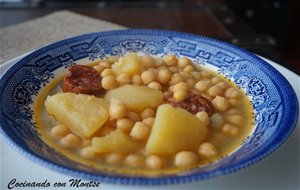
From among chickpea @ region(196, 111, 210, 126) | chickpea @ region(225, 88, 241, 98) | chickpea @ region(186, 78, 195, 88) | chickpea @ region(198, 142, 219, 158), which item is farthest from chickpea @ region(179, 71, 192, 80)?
chickpea @ region(198, 142, 219, 158)

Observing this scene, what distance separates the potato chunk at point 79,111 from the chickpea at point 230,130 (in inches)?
12.4

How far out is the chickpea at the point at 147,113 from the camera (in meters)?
1.02

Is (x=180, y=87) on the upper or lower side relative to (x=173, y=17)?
upper

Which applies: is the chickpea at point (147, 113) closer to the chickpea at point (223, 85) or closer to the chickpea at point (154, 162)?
the chickpea at point (154, 162)

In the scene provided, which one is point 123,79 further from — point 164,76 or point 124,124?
point 124,124

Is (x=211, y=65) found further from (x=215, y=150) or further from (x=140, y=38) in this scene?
(x=215, y=150)

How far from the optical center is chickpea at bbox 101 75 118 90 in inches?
44.9

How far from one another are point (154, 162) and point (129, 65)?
448 mm

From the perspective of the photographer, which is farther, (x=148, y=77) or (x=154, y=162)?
(x=148, y=77)

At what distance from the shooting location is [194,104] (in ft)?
3.47

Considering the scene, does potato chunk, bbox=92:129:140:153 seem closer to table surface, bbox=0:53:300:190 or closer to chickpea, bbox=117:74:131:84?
table surface, bbox=0:53:300:190

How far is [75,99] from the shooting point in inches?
39.8

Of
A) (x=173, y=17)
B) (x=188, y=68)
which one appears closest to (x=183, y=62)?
(x=188, y=68)

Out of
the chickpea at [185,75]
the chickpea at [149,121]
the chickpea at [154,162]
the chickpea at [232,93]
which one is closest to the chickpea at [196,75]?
the chickpea at [185,75]
